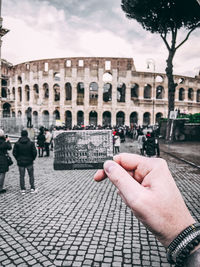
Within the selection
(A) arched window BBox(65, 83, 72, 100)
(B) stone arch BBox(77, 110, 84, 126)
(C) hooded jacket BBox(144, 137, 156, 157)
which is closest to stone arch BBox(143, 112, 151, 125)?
(B) stone arch BBox(77, 110, 84, 126)

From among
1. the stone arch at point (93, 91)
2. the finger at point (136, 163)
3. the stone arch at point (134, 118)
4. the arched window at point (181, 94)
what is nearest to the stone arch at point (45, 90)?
the stone arch at point (93, 91)

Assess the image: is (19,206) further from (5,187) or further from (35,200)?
(5,187)

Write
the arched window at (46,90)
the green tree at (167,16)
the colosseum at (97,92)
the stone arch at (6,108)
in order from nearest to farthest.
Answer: the green tree at (167,16) → the colosseum at (97,92) → the arched window at (46,90) → the stone arch at (6,108)

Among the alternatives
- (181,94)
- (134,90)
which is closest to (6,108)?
(134,90)

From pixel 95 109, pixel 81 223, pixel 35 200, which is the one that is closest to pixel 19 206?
pixel 35 200

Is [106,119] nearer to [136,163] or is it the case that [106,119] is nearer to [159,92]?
[159,92]

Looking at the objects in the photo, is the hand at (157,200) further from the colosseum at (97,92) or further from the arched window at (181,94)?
the arched window at (181,94)

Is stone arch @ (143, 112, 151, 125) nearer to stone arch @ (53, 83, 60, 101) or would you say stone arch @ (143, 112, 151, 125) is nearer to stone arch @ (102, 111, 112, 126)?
stone arch @ (102, 111, 112, 126)
